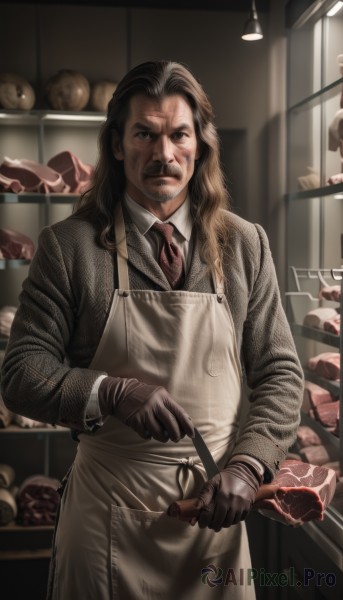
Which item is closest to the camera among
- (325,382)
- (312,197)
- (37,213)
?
(325,382)

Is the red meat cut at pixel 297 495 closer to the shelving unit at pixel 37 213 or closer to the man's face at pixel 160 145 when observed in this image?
the man's face at pixel 160 145

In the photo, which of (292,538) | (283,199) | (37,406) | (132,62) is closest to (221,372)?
(37,406)

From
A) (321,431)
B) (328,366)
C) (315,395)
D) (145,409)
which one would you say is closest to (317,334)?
(328,366)

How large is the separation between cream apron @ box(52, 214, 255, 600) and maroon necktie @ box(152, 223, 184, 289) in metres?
0.06

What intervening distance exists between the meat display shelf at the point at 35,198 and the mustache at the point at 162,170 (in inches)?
75.1

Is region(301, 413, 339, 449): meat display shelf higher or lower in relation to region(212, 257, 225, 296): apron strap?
lower

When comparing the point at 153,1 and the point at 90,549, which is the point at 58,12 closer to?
the point at 153,1

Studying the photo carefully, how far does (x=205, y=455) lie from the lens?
1.60 m

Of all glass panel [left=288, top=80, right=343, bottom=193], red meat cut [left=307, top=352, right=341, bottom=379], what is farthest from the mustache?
glass panel [left=288, top=80, right=343, bottom=193]

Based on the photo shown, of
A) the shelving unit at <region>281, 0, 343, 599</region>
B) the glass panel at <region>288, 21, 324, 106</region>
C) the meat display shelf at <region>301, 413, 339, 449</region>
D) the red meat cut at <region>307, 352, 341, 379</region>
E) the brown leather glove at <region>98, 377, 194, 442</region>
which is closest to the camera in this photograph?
the brown leather glove at <region>98, 377, 194, 442</region>

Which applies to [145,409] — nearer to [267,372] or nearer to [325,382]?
[267,372]

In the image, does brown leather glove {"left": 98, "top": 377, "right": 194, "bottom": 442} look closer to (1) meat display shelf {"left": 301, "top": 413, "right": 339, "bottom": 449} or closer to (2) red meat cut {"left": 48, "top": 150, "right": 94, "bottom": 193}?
(1) meat display shelf {"left": 301, "top": 413, "right": 339, "bottom": 449}

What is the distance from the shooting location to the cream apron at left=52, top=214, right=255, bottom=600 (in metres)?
1.69

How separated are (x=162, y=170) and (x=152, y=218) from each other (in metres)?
0.15
